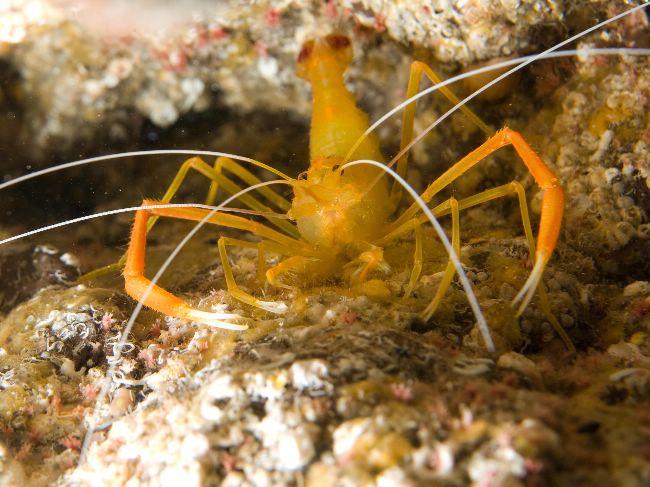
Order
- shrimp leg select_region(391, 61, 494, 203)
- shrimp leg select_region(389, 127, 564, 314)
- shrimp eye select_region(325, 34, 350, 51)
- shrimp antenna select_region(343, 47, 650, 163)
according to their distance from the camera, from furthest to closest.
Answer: shrimp eye select_region(325, 34, 350, 51) < shrimp leg select_region(391, 61, 494, 203) < shrimp antenna select_region(343, 47, 650, 163) < shrimp leg select_region(389, 127, 564, 314)

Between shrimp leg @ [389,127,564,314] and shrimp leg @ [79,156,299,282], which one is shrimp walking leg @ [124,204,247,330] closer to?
shrimp leg @ [79,156,299,282]

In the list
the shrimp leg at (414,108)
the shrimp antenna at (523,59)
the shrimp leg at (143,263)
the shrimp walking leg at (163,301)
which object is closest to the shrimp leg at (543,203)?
the shrimp antenna at (523,59)

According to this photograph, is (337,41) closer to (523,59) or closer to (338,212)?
(338,212)

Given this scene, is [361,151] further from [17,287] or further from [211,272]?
[17,287]

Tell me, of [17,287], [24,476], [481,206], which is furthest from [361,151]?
[24,476]

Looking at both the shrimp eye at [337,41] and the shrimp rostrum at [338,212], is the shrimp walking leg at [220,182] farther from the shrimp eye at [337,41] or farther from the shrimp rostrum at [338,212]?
the shrimp eye at [337,41]

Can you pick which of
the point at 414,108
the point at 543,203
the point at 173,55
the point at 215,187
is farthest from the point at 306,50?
the point at 543,203

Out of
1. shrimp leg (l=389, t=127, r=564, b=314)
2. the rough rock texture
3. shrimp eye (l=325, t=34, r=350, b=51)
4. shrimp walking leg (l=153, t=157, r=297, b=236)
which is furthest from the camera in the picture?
shrimp eye (l=325, t=34, r=350, b=51)

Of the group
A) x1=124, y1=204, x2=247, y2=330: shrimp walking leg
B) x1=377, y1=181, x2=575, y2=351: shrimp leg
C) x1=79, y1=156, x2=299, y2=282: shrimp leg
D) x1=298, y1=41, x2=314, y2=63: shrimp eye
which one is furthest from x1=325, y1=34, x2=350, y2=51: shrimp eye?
x1=124, y1=204, x2=247, y2=330: shrimp walking leg
